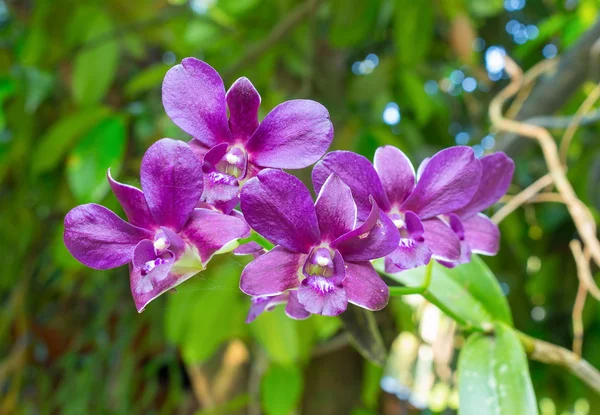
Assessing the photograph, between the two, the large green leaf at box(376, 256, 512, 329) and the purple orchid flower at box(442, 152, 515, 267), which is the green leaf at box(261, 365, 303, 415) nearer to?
the large green leaf at box(376, 256, 512, 329)

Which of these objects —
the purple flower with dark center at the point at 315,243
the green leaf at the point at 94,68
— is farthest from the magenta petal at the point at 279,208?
the green leaf at the point at 94,68

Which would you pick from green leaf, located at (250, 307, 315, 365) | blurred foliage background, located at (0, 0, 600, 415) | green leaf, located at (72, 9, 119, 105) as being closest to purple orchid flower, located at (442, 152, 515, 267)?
blurred foliage background, located at (0, 0, 600, 415)

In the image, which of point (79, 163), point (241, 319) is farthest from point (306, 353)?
point (79, 163)

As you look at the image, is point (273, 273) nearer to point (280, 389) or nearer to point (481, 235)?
point (481, 235)

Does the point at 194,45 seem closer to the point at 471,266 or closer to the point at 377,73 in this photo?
the point at 377,73

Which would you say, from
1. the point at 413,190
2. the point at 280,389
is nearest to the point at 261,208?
the point at 413,190

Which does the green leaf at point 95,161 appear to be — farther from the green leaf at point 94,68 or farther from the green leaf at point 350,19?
the green leaf at point 350,19
